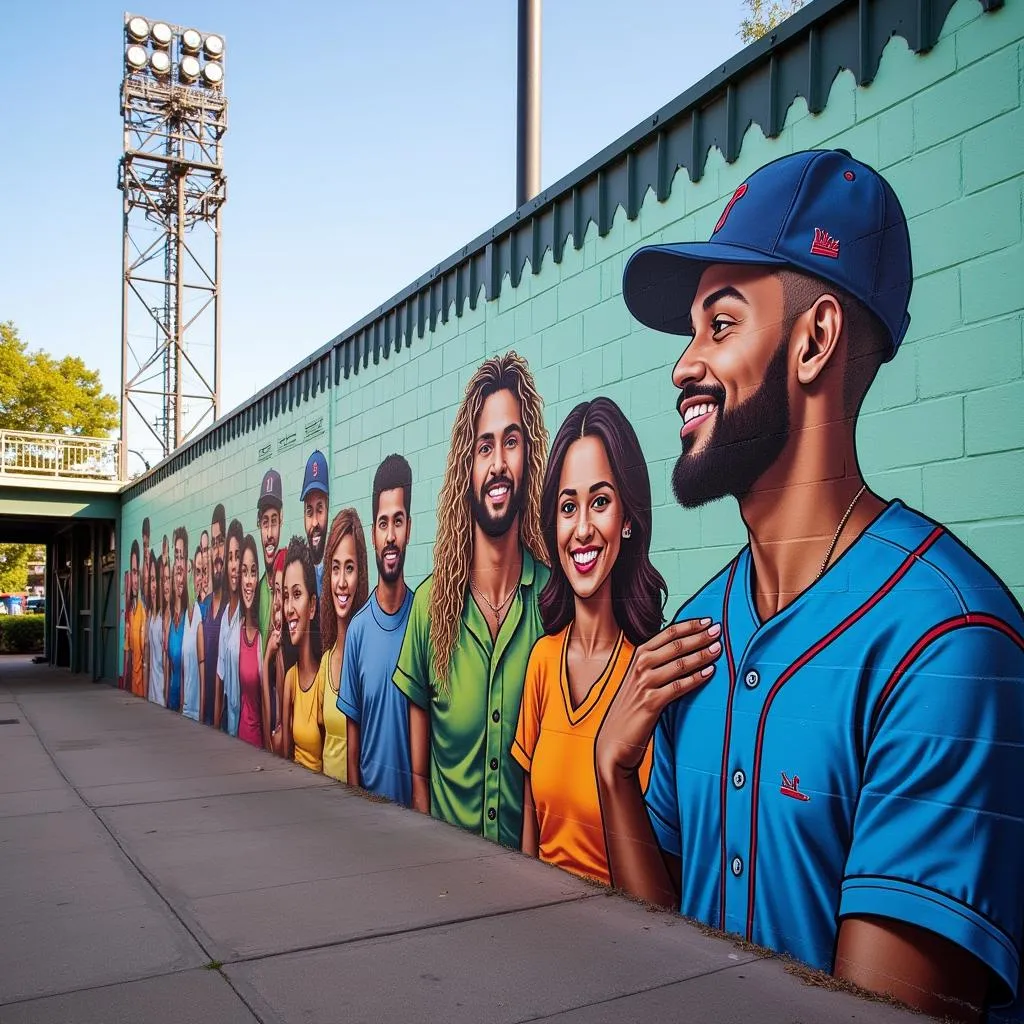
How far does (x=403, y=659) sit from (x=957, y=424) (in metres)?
5.49

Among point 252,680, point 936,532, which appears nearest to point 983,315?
point 936,532

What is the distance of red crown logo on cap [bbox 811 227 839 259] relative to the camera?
4.61m

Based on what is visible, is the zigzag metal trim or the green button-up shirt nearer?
the zigzag metal trim

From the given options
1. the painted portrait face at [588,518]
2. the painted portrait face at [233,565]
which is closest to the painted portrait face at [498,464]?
the painted portrait face at [588,518]

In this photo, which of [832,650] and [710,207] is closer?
[832,650]

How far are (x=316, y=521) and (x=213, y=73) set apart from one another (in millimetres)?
28105

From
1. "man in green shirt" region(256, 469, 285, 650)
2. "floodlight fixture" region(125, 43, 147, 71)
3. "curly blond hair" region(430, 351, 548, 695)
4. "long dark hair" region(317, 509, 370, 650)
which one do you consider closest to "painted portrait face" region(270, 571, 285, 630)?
"man in green shirt" region(256, 469, 285, 650)

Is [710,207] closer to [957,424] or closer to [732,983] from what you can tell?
[957,424]

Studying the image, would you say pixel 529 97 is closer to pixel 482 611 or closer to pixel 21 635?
pixel 482 611

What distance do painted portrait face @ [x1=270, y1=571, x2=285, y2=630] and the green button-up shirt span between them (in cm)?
351

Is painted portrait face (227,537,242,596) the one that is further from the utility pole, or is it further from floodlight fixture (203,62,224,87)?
floodlight fixture (203,62,224,87)

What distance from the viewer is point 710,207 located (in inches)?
213

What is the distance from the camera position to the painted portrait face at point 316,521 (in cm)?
1060

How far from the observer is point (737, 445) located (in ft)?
16.9
